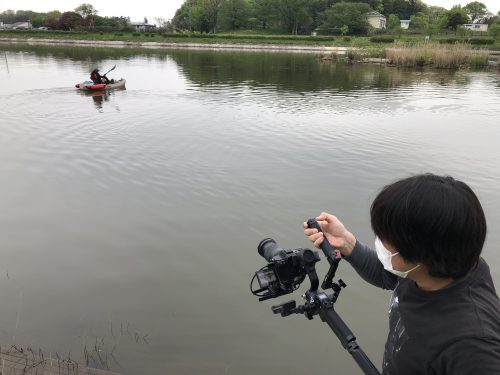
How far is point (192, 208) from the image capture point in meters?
6.11

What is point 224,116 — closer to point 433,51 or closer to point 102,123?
point 102,123

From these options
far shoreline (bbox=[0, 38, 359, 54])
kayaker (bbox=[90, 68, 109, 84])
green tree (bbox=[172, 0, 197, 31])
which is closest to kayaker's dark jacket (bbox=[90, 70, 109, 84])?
kayaker (bbox=[90, 68, 109, 84])

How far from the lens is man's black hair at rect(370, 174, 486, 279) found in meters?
1.23

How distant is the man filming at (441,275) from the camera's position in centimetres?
118

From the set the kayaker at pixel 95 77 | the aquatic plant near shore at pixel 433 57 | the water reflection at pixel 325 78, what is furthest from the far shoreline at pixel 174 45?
the kayaker at pixel 95 77

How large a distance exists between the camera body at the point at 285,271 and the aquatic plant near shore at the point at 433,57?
3095 cm

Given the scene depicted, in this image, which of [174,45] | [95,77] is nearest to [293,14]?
[174,45]

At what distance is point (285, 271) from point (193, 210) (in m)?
4.41

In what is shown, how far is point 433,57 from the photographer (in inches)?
1120

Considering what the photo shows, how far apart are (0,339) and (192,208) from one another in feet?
A: 10.3

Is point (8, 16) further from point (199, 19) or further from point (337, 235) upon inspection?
point (337, 235)

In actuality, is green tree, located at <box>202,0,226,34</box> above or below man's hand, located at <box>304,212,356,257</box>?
above

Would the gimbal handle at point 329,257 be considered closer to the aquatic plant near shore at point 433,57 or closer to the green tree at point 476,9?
the aquatic plant near shore at point 433,57

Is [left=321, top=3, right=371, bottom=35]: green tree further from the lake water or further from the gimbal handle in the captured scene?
the gimbal handle
